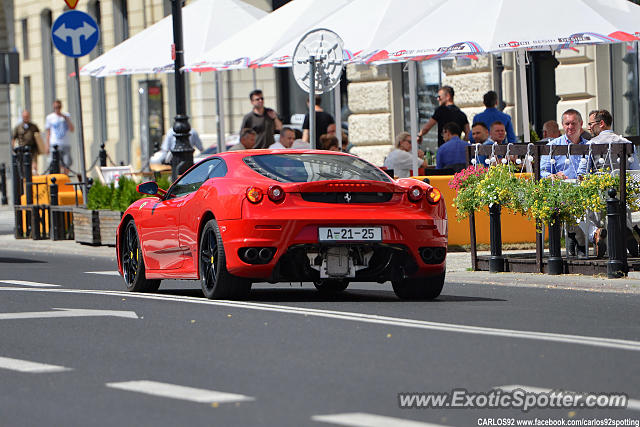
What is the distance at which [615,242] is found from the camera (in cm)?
1426

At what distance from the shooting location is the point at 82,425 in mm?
6781

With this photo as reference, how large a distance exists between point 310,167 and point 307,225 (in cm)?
79

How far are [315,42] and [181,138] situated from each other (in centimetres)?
434

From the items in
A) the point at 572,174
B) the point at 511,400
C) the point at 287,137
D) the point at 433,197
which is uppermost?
the point at 287,137

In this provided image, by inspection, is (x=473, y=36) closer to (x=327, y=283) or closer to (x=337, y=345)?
(x=327, y=283)

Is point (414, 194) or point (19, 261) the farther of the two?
point (19, 261)

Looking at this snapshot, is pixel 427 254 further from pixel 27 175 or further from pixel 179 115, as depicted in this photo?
pixel 27 175

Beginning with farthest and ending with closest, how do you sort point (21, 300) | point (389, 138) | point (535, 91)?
point (389, 138) < point (535, 91) < point (21, 300)

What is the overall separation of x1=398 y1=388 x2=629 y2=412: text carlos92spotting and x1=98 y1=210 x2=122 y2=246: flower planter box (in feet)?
48.0

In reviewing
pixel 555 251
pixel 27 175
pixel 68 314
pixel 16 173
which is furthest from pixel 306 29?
pixel 68 314

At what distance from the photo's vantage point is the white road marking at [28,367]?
336 inches

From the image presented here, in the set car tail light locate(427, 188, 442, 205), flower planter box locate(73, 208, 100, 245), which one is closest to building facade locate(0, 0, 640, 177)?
A: flower planter box locate(73, 208, 100, 245)

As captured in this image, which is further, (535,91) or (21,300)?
(535,91)

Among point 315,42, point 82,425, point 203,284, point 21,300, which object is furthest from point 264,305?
point 315,42
